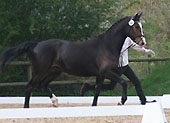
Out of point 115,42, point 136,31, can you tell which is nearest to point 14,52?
point 115,42

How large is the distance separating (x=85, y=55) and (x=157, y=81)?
13.9 ft

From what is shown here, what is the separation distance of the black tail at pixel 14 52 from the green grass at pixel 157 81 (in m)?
3.76

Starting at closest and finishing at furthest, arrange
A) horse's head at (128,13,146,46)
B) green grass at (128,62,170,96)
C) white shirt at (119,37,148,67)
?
horse's head at (128,13,146,46), white shirt at (119,37,148,67), green grass at (128,62,170,96)

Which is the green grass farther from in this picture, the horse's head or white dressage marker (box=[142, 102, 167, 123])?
white dressage marker (box=[142, 102, 167, 123])

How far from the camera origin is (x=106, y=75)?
309 inches

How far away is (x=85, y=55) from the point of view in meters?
8.19

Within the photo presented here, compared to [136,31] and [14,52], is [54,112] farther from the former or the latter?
[14,52]

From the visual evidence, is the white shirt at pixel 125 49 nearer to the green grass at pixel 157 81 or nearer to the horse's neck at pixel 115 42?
the horse's neck at pixel 115 42

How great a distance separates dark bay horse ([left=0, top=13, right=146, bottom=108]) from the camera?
7.90m

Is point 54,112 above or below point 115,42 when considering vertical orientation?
below

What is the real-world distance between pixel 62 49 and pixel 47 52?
0.86 feet

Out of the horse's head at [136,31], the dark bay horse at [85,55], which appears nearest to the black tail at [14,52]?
the dark bay horse at [85,55]

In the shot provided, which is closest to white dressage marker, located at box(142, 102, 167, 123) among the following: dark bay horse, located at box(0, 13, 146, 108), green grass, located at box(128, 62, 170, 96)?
dark bay horse, located at box(0, 13, 146, 108)

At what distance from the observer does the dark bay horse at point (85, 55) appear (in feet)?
25.9
